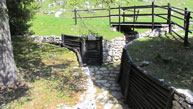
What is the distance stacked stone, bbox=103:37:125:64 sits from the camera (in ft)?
34.9

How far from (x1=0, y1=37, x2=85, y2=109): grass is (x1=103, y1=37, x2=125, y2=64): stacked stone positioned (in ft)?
10.4

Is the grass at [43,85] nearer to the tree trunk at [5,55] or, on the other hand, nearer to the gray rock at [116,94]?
the tree trunk at [5,55]

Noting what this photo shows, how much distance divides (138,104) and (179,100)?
1.87 m

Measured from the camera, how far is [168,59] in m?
5.65

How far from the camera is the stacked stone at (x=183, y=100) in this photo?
11.1ft

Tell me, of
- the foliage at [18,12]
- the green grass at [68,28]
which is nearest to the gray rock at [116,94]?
the green grass at [68,28]

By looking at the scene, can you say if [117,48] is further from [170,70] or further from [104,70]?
[170,70]

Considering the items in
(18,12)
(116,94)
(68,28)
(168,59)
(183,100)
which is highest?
(18,12)

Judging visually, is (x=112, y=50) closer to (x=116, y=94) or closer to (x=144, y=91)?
(x=116, y=94)

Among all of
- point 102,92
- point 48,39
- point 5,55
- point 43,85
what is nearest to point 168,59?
point 102,92

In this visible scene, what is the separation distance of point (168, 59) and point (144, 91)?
1.50 m

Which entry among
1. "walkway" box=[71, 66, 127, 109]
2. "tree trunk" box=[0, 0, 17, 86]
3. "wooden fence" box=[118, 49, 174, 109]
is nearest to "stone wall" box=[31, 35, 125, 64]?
"walkway" box=[71, 66, 127, 109]

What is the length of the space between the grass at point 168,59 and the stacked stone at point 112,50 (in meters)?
2.35

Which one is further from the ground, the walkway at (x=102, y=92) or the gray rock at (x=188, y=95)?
the gray rock at (x=188, y=95)
